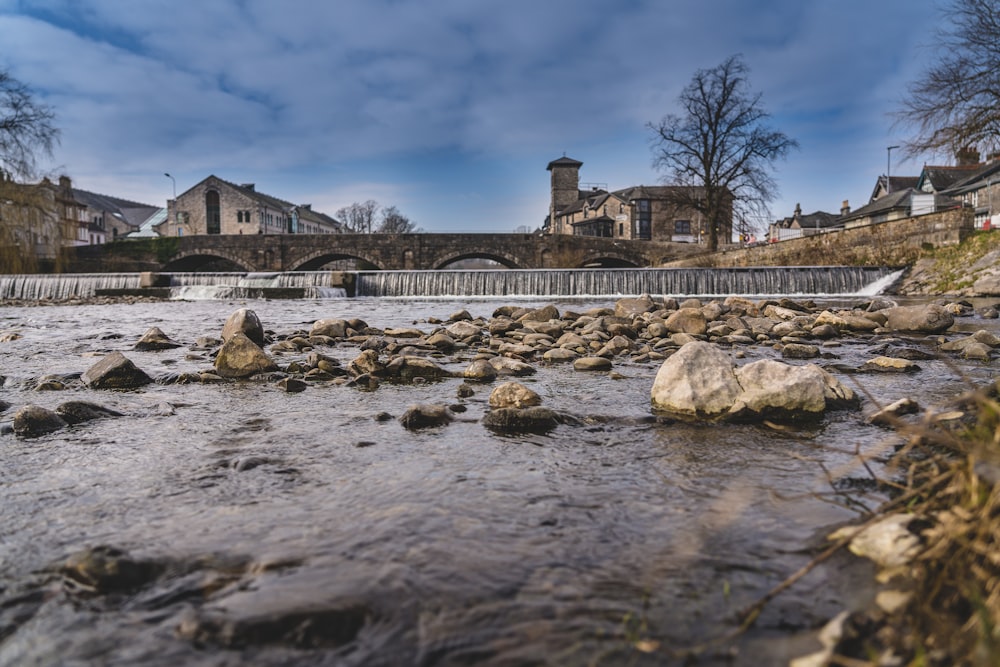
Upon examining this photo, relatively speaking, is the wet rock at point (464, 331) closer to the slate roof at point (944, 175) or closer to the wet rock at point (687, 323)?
the wet rock at point (687, 323)

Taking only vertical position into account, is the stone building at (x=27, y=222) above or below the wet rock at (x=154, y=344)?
above

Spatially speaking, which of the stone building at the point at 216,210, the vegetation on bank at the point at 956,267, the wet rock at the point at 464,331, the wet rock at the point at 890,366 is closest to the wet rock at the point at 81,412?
the wet rock at the point at 464,331

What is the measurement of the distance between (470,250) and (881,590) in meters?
47.5

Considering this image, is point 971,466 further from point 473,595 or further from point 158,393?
point 158,393

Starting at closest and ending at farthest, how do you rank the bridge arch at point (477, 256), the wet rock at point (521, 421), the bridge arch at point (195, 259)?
the wet rock at point (521, 421)
the bridge arch at point (477, 256)
the bridge arch at point (195, 259)

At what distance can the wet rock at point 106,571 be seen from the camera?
7.64 ft

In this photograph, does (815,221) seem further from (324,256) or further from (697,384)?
(697,384)

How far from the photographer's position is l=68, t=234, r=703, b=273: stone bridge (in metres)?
48.1

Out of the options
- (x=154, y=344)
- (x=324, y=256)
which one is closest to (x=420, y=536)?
(x=154, y=344)

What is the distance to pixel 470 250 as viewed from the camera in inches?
1923

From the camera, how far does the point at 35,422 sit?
Result: 14.9 feet

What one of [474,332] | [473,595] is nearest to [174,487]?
[473,595]

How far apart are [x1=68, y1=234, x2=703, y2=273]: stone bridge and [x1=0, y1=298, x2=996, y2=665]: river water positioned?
43.7 meters

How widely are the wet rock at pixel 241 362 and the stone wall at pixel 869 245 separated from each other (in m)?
26.7
